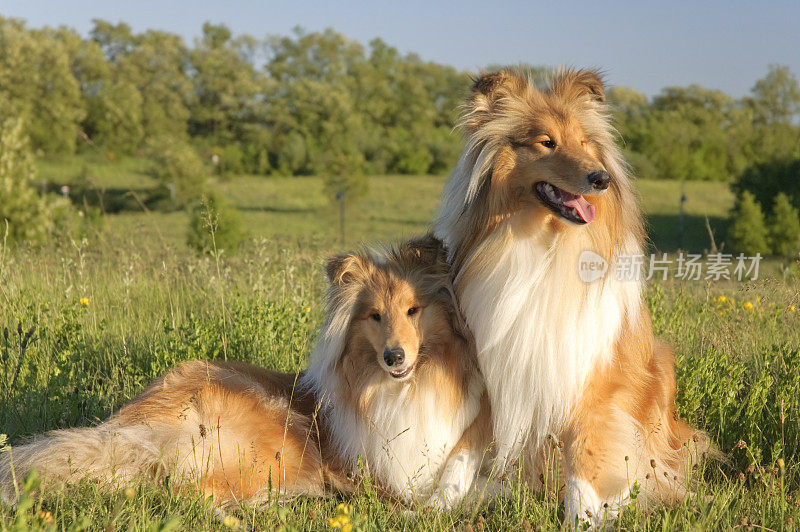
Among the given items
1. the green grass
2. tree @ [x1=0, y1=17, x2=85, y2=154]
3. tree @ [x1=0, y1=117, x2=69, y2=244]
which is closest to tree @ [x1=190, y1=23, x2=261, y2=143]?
the green grass

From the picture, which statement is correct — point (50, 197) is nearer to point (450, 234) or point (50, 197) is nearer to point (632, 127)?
point (450, 234)

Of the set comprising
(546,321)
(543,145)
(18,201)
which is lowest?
(18,201)

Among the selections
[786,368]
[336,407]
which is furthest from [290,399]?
[786,368]

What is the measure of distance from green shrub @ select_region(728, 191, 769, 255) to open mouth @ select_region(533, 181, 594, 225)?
65.0 feet

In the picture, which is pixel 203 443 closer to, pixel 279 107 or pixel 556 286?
pixel 556 286

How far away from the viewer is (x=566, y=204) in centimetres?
325

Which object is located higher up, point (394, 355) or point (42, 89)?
point (42, 89)

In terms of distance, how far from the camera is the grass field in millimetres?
3217

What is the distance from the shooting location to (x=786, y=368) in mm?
4281

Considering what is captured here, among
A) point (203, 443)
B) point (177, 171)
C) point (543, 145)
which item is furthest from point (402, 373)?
point (177, 171)

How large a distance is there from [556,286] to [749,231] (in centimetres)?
2050

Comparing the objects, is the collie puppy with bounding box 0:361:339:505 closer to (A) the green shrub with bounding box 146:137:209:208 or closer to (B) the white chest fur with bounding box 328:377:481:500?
(B) the white chest fur with bounding box 328:377:481:500

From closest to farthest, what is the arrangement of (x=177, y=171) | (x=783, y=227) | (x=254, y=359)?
(x=254, y=359) < (x=783, y=227) < (x=177, y=171)

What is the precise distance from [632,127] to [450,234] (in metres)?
35.5
